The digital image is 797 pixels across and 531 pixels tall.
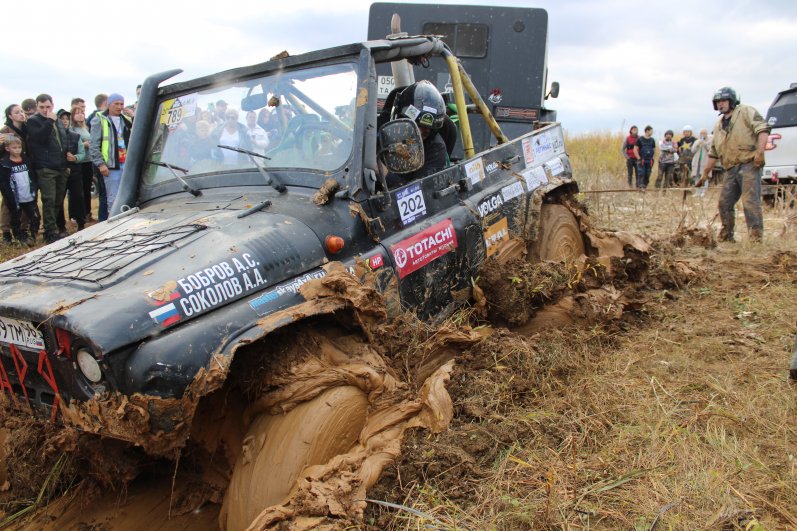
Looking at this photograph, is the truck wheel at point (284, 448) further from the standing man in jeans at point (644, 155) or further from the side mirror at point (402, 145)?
the standing man in jeans at point (644, 155)

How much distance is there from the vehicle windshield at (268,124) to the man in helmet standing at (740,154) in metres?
6.02

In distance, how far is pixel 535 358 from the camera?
380 cm

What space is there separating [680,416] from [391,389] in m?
1.43

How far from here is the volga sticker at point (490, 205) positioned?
4.32 metres

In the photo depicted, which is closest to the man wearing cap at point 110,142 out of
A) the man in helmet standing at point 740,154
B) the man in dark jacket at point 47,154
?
the man in dark jacket at point 47,154

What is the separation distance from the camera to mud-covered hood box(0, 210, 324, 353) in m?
2.56

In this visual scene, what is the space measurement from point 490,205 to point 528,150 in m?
0.91

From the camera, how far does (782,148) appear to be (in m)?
12.3

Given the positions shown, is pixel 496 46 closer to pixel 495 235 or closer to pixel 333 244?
pixel 495 235

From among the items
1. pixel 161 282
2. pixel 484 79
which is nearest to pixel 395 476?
pixel 161 282

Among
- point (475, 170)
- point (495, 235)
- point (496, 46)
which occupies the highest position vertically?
point (496, 46)

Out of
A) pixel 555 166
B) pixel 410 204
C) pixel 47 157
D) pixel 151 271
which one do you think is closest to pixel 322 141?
pixel 410 204

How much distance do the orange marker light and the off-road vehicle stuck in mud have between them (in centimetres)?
2

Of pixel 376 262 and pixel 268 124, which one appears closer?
pixel 376 262
